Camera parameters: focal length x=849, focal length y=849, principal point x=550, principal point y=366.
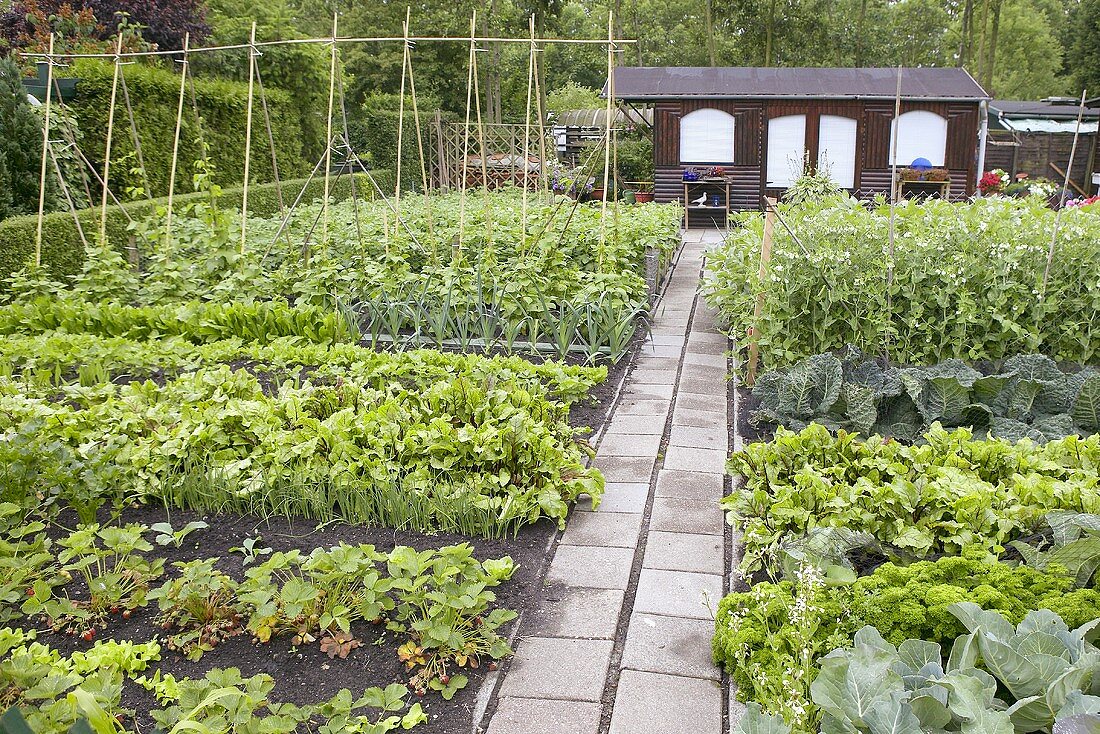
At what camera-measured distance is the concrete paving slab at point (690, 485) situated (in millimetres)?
3893

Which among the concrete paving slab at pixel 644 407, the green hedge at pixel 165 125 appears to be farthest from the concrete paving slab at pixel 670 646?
the green hedge at pixel 165 125

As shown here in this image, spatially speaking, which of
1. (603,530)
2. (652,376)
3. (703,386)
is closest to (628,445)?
(603,530)

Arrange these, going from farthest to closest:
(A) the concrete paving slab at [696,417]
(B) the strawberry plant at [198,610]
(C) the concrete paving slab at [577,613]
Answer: (A) the concrete paving slab at [696,417] → (C) the concrete paving slab at [577,613] → (B) the strawberry plant at [198,610]

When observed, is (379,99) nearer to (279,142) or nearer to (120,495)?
(279,142)

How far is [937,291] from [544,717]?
3446mm

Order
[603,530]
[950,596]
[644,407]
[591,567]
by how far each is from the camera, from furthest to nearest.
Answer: [644,407] < [603,530] < [591,567] < [950,596]

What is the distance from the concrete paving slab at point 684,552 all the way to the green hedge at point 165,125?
6650 mm

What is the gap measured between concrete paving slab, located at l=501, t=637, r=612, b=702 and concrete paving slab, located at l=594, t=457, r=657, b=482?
4.40 ft

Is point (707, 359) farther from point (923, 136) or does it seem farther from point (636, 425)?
point (923, 136)

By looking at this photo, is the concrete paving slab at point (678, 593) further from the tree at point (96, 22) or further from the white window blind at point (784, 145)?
the white window blind at point (784, 145)

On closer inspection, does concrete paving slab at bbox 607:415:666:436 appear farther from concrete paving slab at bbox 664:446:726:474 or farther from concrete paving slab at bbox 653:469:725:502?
concrete paving slab at bbox 653:469:725:502

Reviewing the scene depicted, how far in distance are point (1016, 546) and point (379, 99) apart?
2103 cm

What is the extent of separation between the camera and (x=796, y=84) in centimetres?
1454

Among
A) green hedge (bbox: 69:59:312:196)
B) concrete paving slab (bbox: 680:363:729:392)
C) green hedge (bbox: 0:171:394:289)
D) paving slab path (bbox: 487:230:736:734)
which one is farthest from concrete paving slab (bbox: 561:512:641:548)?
green hedge (bbox: 69:59:312:196)
